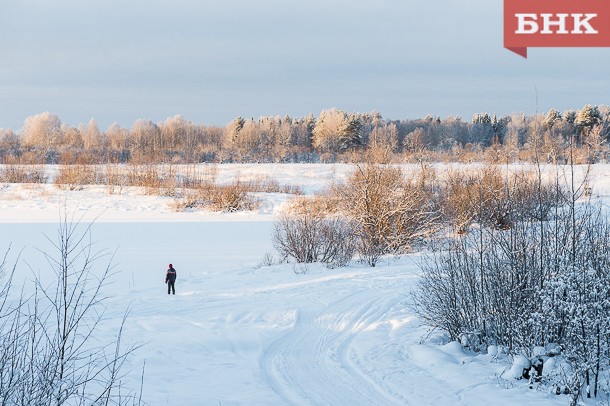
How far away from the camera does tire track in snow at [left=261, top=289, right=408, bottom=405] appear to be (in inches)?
305

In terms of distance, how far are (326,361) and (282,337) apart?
6.11ft

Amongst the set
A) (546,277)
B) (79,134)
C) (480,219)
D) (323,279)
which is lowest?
(323,279)

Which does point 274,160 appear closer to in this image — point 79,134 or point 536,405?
point 79,134

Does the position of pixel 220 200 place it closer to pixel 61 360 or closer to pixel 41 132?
pixel 61 360

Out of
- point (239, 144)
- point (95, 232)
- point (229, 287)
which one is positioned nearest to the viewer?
point (229, 287)

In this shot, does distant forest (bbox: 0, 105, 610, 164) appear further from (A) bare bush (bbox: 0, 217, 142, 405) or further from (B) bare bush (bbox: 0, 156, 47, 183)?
(A) bare bush (bbox: 0, 217, 142, 405)

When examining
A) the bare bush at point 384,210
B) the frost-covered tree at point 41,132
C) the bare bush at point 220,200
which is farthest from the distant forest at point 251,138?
the bare bush at point 384,210

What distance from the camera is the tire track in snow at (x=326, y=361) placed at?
25.5 feet

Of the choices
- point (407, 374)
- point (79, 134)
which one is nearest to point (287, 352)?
point (407, 374)

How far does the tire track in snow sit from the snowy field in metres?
0.02

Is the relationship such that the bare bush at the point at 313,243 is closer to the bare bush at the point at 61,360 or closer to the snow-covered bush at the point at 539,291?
the bare bush at the point at 61,360

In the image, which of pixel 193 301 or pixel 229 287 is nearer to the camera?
pixel 193 301

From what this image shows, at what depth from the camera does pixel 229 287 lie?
53.1 feet

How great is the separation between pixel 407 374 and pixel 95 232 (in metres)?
22.6
